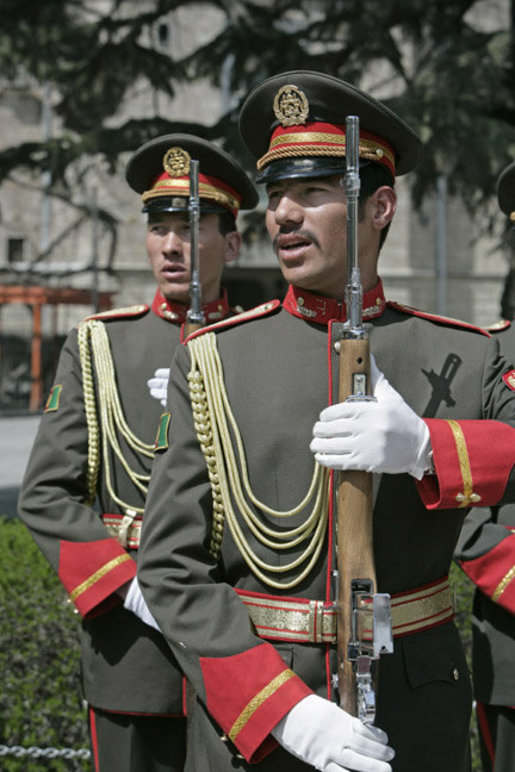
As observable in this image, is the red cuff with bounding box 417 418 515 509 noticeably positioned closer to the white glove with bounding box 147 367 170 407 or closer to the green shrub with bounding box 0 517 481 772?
the white glove with bounding box 147 367 170 407

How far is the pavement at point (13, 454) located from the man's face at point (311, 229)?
7270 millimetres

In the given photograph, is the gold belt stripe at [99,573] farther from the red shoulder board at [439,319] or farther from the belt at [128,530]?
the red shoulder board at [439,319]

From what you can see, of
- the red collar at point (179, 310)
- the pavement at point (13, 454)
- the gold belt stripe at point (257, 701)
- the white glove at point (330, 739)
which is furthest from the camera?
the pavement at point (13, 454)

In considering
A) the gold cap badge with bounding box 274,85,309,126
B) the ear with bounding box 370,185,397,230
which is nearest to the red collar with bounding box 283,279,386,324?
the ear with bounding box 370,185,397,230

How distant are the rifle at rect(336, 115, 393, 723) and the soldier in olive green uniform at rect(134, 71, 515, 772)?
0.05 metres

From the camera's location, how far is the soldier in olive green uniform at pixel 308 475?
2.02 m

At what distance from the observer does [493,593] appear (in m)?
3.13

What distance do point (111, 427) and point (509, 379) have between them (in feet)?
4.72

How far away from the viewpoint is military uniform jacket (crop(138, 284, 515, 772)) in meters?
2.03

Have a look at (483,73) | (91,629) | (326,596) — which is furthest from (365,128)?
(483,73)

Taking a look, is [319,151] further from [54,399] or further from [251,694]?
[54,399]

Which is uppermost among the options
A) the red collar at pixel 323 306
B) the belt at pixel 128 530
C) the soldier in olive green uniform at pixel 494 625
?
the red collar at pixel 323 306

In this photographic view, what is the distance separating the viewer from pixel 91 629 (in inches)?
124

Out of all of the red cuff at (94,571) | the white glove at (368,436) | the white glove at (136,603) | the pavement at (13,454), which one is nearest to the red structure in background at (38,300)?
the pavement at (13,454)
